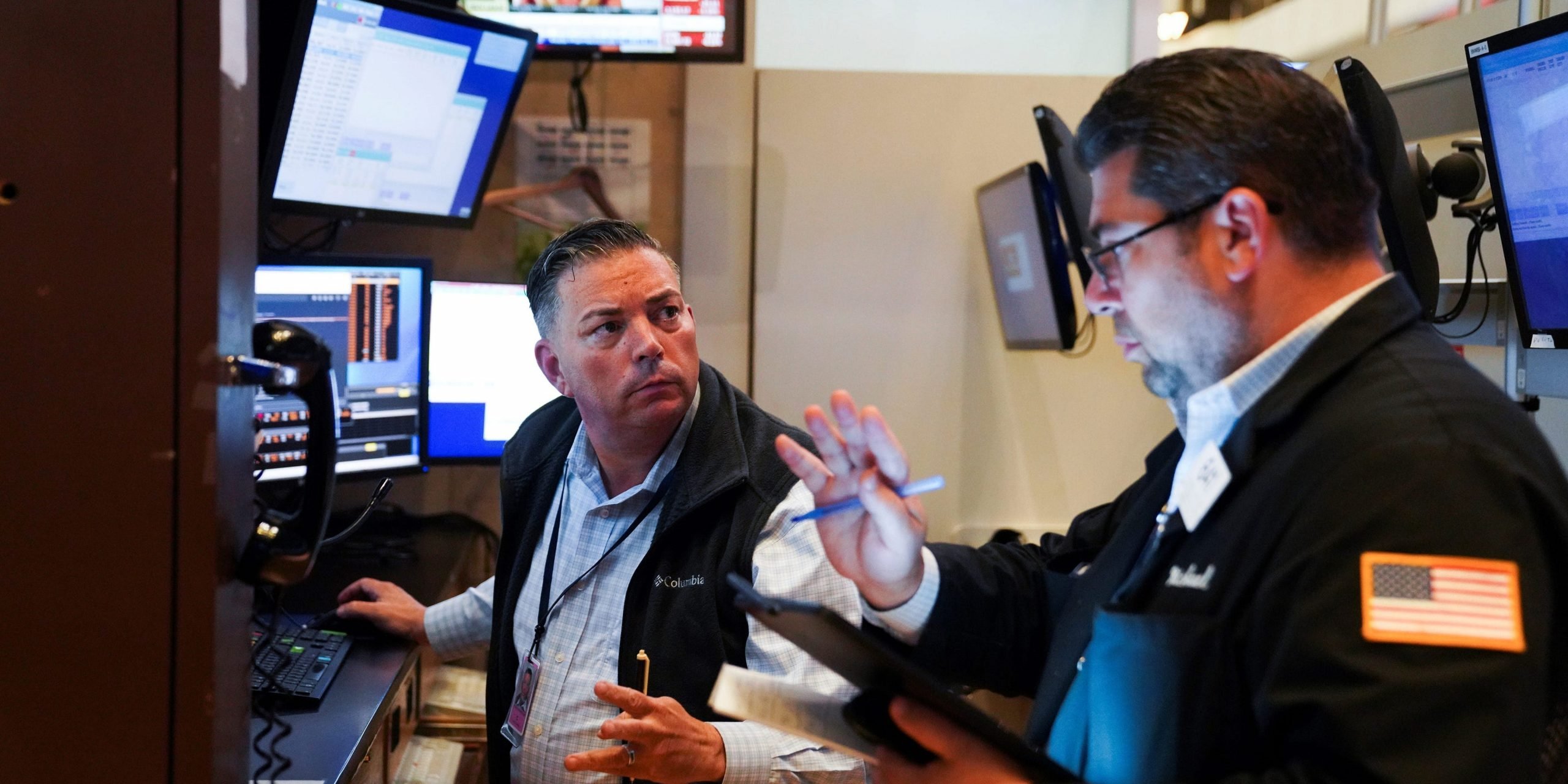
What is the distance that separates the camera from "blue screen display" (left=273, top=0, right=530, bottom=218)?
249cm

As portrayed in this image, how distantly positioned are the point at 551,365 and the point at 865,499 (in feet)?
3.33

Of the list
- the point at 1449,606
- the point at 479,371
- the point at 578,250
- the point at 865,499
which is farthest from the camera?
the point at 479,371

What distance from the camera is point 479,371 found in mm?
2793

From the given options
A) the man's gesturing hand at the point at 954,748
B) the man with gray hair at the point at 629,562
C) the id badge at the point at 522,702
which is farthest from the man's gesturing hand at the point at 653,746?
the man's gesturing hand at the point at 954,748

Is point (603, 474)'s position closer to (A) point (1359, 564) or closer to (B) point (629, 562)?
(B) point (629, 562)

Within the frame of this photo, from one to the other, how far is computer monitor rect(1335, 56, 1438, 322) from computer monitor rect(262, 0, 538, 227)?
1.75 meters

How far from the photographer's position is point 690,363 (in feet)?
6.33

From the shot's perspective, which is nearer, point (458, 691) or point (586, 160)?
point (458, 691)

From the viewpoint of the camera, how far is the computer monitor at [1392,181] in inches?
71.6

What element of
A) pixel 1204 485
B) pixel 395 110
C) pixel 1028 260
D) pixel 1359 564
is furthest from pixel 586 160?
pixel 1359 564

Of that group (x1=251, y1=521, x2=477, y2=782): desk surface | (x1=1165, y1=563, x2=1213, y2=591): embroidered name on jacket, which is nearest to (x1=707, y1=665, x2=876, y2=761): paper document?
(x1=1165, y1=563, x2=1213, y2=591): embroidered name on jacket

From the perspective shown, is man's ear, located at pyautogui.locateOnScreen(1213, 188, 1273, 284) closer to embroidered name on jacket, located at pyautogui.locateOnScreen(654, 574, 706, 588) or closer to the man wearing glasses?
the man wearing glasses

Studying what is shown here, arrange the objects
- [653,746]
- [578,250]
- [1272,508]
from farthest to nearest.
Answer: [578,250]
[653,746]
[1272,508]

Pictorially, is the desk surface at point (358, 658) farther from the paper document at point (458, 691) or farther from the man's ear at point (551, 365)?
the man's ear at point (551, 365)
